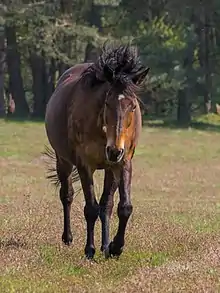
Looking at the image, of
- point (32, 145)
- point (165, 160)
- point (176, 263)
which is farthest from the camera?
point (32, 145)

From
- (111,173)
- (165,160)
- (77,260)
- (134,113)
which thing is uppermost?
(134,113)

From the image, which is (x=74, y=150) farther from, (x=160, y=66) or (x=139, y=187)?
(x=160, y=66)

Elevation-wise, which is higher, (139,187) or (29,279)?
(29,279)

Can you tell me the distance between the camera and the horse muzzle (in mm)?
8109

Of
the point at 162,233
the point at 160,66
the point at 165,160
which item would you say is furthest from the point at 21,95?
the point at 162,233

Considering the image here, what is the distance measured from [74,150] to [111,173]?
2.07ft

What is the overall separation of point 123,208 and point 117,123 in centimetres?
119

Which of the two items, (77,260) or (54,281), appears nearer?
(54,281)

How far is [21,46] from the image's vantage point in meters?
40.1

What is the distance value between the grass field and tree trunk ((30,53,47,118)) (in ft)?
60.4

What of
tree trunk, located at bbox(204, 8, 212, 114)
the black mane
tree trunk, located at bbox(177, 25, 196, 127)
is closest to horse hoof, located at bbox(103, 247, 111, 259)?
the black mane

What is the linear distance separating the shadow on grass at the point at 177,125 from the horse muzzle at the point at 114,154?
102ft

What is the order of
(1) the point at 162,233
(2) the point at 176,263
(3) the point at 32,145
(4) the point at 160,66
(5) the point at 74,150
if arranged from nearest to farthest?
(2) the point at 176,263
(5) the point at 74,150
(1) the point at 162,233
(3) the point at 32,145
(4) the point at 160,66

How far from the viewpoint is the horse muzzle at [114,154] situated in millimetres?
8109
